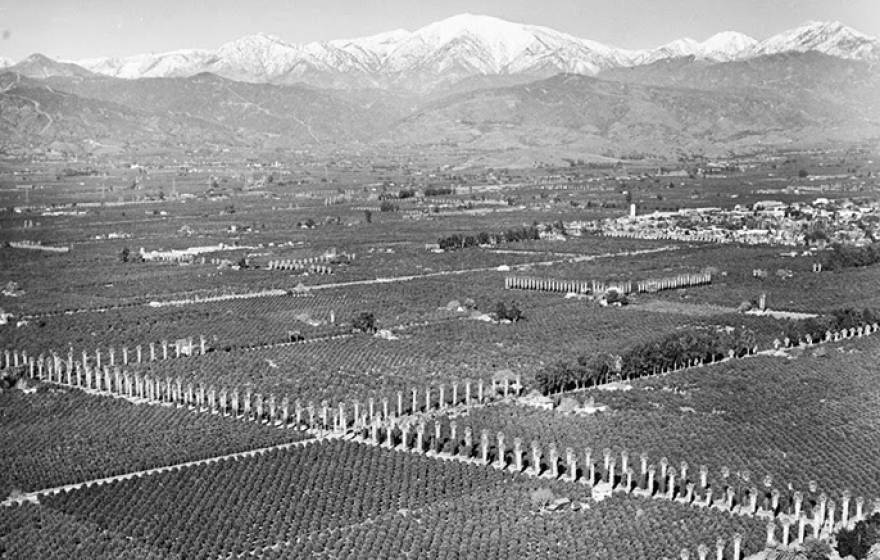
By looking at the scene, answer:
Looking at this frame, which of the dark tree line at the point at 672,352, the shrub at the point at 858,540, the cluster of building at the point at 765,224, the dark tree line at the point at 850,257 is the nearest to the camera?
the shrub at the point at 858,540

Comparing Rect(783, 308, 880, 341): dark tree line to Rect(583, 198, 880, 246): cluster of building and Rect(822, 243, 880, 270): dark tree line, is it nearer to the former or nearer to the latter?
Rect(822, 243, 880, 270): dark tree line

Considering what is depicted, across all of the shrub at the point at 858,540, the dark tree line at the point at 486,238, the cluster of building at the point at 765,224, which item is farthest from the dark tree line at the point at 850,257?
the shrub at the point at 858,540

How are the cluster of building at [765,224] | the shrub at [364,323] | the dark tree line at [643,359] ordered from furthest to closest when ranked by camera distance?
the cluster of building at [765,224], the shrub at [364,323], the dark tree line at [643,359]

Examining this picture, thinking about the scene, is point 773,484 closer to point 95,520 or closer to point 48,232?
point 95,520

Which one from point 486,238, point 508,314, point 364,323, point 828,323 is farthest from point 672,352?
point 486,238

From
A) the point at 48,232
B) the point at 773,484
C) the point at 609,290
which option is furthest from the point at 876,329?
the point at 48,232

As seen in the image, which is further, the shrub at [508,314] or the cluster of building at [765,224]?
the cluster of building at [765,224]

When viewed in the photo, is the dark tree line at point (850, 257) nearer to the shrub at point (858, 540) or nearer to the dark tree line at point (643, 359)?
the dark tree line at point (643, 359)

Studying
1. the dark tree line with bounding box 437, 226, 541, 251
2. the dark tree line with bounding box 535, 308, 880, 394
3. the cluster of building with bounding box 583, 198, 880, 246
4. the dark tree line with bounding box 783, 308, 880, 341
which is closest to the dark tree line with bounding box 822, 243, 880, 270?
the cluster of building with bounding box 583, 198, 880, 246
